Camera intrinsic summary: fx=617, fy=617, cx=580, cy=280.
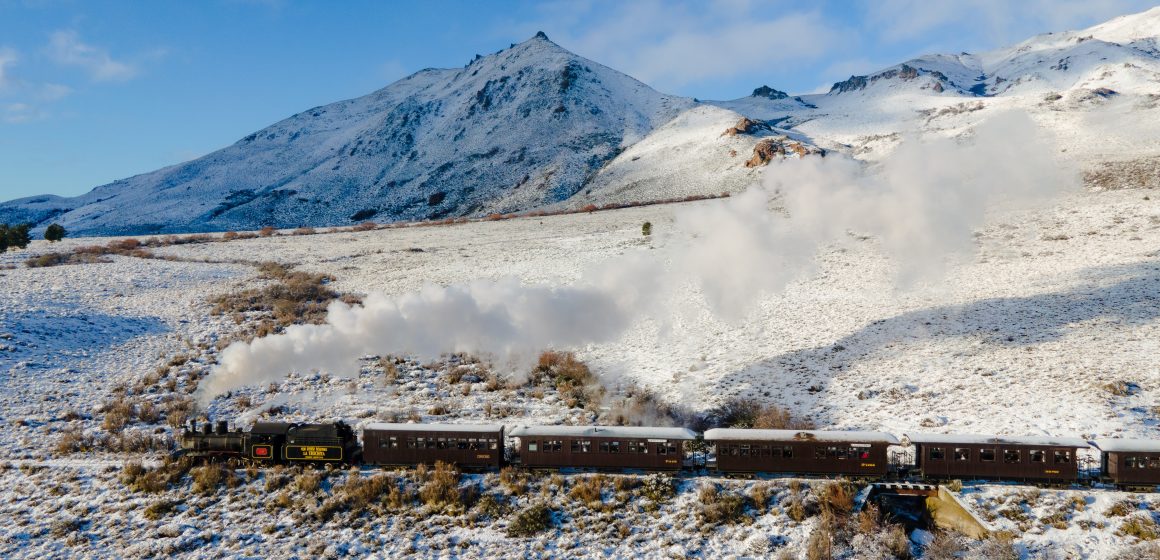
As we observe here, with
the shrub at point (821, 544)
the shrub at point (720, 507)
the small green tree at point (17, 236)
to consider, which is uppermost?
the small green tree at point (17, 236)

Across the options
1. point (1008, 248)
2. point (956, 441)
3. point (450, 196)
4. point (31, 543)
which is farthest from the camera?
point (450, 196)

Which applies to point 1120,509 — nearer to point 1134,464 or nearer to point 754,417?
point 1134,464

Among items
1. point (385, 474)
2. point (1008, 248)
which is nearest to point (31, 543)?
point (385, 474)

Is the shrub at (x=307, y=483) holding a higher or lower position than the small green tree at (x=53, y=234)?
lower

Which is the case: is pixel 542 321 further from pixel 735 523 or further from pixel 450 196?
pixel 450 196

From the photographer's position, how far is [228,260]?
70562 millimetres

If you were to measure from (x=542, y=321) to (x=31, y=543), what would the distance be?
858 inches

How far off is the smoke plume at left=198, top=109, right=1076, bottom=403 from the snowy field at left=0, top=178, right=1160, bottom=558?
127 inches

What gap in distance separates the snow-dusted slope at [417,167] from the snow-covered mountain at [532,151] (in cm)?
61

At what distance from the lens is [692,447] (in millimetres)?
25469

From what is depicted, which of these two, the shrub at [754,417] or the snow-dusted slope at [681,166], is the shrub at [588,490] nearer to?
the shrub at [754,417]

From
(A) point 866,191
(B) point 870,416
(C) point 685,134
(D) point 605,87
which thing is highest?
(D) point 605,87

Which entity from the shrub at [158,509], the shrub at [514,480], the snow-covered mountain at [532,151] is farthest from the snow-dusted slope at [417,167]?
the shrub at [158,509]

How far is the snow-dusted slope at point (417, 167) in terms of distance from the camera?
138 metres
